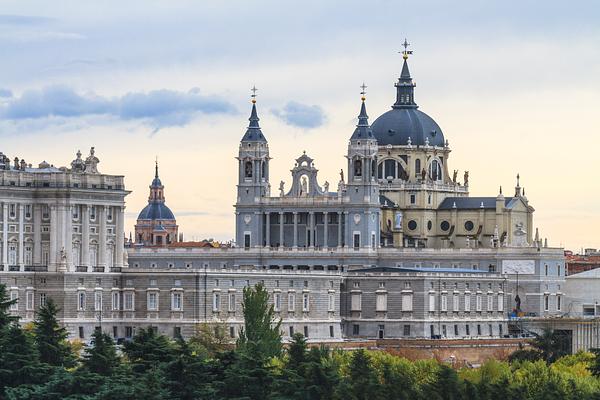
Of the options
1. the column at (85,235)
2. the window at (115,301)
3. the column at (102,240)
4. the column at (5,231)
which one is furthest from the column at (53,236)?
the window at (115,301)

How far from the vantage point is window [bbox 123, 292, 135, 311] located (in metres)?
198

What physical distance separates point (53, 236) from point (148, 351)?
135 feet

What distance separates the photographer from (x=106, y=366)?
14938 centimetres

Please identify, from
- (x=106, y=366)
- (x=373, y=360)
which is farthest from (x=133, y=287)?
(x=106, y=366)

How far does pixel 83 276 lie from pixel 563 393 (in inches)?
2070

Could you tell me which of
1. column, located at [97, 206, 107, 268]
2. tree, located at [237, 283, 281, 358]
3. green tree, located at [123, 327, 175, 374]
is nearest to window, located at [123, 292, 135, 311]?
column, located at [97, 206, 107, 268]

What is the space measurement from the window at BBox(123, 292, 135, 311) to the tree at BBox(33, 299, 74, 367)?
39.6m

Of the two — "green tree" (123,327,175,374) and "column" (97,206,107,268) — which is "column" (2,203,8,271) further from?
"green tree" (123,327,175,374)

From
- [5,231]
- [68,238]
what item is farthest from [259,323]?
[5,231]

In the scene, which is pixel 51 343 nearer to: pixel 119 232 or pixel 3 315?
pixel 3 315

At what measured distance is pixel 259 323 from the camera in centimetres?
18688

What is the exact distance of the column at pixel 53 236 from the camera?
193 meters

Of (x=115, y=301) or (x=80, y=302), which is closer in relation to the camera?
(x=80, y=302)

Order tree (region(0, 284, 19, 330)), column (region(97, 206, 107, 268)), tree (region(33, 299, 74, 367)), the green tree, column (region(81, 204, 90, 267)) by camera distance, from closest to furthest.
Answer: the green tree, tree (region(33, 299, 74, 367)), tree (region(0, 284, 19, 330)), column (region(81, 204, 90, 267)), column (region(97, 206, 107, 268))
